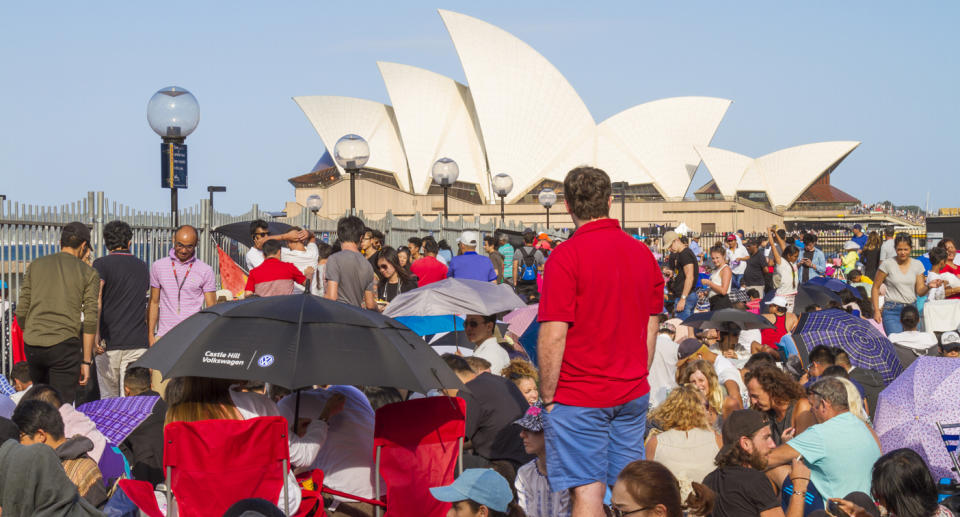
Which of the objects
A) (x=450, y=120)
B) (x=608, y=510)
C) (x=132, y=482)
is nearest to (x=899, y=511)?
(x=608, y=510)

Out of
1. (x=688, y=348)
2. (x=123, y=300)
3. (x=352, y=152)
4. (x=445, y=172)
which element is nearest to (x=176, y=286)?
(x=123, y=300)

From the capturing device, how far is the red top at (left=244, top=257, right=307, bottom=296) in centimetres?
824

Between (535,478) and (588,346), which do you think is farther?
(535,478)

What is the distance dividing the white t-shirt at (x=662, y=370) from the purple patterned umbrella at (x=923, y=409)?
1.81 m

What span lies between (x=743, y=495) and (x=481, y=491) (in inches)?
49.7

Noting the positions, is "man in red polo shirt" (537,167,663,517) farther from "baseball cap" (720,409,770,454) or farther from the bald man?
the bald man

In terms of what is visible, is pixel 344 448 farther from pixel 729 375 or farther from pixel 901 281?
pixel 901 281

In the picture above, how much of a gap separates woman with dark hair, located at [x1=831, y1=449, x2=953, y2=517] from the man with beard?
61 centimetres

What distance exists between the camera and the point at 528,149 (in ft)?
155

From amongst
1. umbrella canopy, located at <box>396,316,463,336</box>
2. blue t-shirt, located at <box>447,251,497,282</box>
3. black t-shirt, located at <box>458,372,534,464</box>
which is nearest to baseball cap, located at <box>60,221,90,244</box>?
umbrella canopy, located at <box>396,316,463,336</box>

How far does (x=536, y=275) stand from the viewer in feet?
47.5

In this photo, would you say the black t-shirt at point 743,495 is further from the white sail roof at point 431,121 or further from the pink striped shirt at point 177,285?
the white sail roof at point 431,121

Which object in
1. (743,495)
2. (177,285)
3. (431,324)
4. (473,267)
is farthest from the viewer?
(473,267)

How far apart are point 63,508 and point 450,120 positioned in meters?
44.5
